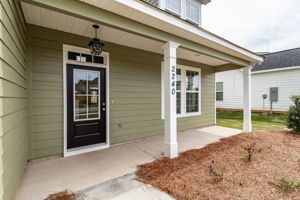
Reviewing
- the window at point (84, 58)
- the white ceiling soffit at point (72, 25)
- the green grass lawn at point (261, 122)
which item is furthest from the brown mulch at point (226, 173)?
the white ceiling soffit at point (72, 25)

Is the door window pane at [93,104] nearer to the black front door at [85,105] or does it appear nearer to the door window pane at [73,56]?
the black front door at [85,105]

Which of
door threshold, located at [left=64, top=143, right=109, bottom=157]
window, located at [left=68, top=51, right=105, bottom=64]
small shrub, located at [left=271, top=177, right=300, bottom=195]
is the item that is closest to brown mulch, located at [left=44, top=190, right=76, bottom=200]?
door threshold, located at [left=64, top=143, right=109, bottom=157]

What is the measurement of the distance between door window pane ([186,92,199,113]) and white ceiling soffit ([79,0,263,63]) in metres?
2.17

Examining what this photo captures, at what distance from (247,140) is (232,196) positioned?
2.85m

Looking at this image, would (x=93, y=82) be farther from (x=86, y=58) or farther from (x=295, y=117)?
(x=295, y=117)

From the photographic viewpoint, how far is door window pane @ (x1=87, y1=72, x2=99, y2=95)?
3.37m

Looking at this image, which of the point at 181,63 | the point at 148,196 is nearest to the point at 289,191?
the point at 148,196

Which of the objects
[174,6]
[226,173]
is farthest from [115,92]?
[174,6]

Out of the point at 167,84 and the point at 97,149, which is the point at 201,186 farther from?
the point at 97,149

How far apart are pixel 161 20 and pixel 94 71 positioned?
6.60ft

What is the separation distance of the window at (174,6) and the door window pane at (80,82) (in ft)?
12.4

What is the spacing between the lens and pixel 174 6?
16.3ft

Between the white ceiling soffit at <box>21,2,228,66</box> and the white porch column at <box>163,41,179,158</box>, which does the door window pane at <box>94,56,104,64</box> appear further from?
the white porch column at <box>163,41,179,158</box>

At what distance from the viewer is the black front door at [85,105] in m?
3.11
